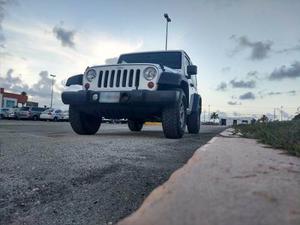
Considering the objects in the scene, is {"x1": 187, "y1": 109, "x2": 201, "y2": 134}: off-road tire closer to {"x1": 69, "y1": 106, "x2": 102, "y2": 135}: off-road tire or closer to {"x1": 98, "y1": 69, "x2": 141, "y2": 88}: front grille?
{"x1": 69, "y1": 106, "x2": 102, "y2": 135}: off-road tire

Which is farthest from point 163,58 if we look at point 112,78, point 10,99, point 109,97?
point 10,99

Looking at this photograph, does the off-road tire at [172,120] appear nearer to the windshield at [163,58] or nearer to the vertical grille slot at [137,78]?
the vertical grille slot at [137,78]

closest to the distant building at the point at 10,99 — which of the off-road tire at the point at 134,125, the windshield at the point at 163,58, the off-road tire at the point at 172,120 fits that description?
the off-road tire at the point at 134,125

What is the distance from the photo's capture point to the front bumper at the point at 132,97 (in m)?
6.94

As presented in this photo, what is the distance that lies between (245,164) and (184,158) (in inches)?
64.4

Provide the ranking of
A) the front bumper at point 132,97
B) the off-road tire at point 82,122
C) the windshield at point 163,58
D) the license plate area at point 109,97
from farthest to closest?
the windshield at point 163,58, the off-road tire at point 82,122, the license plate area at point 109,97, the front bumper at point 132,97

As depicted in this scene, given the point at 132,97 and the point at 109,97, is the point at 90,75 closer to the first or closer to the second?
the point at 109,97

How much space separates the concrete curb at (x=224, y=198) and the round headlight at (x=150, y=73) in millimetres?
5028

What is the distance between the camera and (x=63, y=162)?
3469mm

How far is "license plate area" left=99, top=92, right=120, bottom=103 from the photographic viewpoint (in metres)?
7.35

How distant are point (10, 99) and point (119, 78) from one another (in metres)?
65.6

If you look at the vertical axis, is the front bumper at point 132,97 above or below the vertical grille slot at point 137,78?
below

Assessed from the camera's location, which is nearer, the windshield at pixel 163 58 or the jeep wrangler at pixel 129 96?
the jeep wrangler at pixel 129 96

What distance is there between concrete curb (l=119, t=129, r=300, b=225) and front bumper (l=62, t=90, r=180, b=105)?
4.66 m
